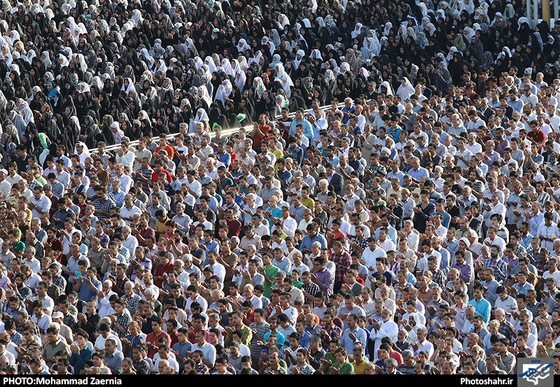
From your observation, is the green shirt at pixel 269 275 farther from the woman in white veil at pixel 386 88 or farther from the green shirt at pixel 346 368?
the woman in white veil at pixel 386 88

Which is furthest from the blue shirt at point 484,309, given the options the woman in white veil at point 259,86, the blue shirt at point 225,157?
the woman in white veil at point 259,86

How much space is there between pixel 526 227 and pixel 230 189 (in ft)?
14.2

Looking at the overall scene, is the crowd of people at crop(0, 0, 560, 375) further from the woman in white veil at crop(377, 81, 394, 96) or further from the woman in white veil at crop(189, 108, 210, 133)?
the woman in white veil at crop(377, 81, 394, 96)

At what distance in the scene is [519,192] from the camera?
69.2ft

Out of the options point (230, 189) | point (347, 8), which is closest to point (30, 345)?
point (230, 189)

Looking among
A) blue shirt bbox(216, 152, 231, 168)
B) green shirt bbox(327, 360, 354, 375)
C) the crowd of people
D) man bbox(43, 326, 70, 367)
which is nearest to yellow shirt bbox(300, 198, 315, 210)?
the crowd of people

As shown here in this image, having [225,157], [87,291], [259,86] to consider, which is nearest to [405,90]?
[259,86]

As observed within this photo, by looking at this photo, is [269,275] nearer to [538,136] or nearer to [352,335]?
[352,335]

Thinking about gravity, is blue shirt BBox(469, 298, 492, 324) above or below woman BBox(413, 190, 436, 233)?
below

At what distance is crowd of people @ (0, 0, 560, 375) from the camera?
1662cm

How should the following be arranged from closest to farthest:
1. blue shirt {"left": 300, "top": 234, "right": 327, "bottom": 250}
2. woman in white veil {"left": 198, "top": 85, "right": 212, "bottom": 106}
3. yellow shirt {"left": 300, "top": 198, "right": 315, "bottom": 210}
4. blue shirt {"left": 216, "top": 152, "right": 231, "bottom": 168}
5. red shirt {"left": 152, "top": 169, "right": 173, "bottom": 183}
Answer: blue shirt {"left": 300, "top": 234, "right": 327, "bottom": 250}, yellow shirt {"left": 300, "top": 198, "right": 315, "bottom": 210}, red shirt {"left": 152, "top": 169, "right": 173, "bottom": 183}, blue shirt {"left": 216, "top": 152, "right": 231, "bottom": 168}, woman in white veil {"left": 198, "top": 85, "right": 212, "bottom": 106}

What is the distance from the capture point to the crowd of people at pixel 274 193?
1662cm

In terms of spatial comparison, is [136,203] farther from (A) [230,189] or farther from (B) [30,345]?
(B) [30,345]

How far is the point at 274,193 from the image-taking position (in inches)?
819
